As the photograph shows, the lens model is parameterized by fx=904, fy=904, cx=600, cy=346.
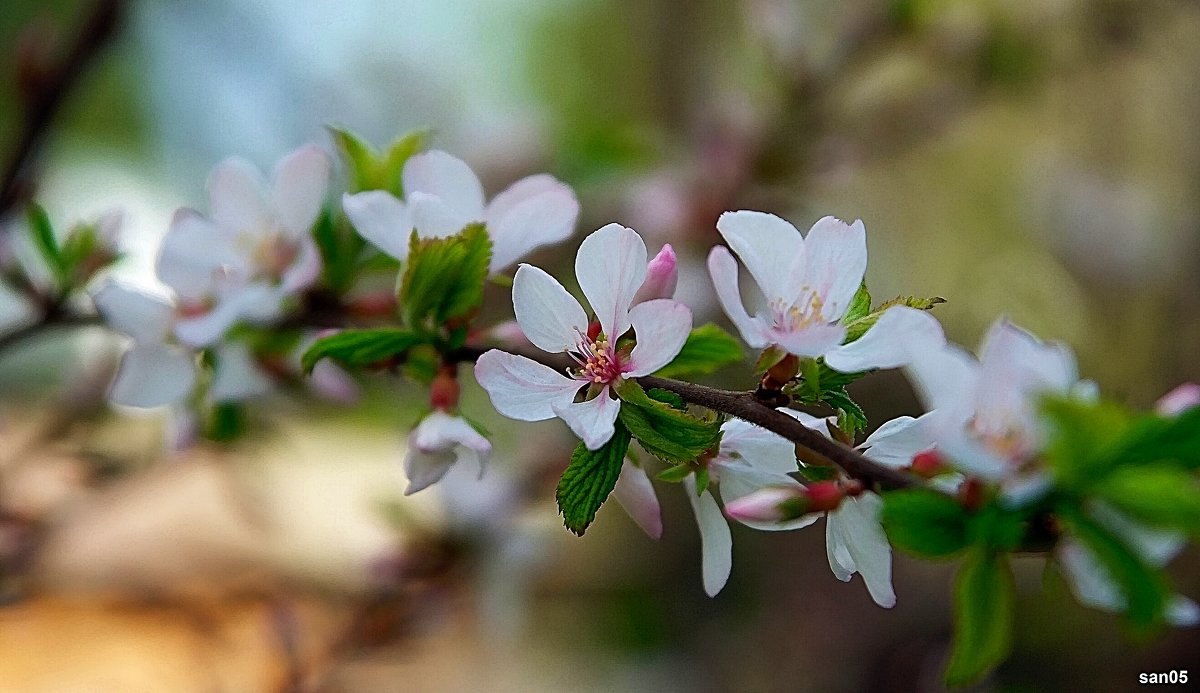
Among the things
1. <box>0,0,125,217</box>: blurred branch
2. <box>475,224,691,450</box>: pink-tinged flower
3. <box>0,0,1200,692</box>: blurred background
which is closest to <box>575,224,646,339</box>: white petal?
<box>475,224,691,450</box>: pink-tinged flower

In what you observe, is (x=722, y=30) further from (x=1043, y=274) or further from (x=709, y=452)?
(x=709, y=452)

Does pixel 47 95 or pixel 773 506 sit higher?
pixel 47 95

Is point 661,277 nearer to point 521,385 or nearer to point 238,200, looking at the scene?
point 521,385

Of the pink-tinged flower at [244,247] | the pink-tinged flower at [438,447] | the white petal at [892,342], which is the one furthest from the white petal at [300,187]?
the white petal at [892,342]

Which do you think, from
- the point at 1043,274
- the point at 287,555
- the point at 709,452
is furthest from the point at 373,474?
the point at 709,452

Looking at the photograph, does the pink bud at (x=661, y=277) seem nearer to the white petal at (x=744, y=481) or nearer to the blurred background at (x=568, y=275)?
the white petal at (x=744, y=481)

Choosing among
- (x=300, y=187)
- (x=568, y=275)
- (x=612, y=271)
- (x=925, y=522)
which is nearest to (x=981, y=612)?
(x=925, y=522)

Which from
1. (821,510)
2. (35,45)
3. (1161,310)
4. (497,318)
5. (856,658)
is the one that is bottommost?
(856,658)

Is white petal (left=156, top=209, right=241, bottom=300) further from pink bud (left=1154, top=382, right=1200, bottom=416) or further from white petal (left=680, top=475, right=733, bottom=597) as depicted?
pink bud (left=1154, top=382, right=1200, bottom=416)
